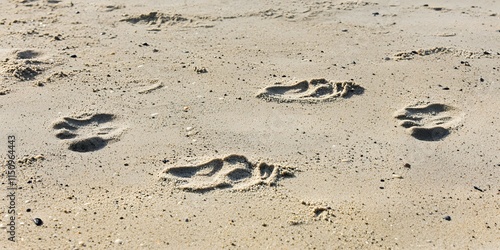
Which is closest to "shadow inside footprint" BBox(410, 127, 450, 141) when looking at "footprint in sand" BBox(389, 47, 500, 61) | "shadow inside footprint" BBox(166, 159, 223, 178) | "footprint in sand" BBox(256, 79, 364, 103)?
"footprint in sand" BBox(256, 79, 364, 103)

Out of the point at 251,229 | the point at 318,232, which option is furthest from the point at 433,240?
the point at 251,229

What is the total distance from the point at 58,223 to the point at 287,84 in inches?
79.0

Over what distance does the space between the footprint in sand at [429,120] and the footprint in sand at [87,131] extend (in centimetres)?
180

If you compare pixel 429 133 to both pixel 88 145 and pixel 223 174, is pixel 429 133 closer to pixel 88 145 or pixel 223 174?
pixel 223 174

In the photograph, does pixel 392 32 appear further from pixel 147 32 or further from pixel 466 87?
pixel 147 32

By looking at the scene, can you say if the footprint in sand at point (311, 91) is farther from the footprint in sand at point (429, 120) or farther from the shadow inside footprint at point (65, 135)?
the shadow inside footprint at point (65, 135)

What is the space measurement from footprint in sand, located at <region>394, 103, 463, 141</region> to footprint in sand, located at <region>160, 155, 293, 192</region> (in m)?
0.95

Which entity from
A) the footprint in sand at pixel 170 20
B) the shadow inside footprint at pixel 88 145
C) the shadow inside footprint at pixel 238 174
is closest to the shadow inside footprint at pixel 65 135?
the shadow inside footprint at pixel 88 145

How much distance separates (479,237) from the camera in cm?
359

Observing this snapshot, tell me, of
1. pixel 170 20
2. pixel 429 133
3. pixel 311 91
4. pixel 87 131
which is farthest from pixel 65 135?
pixel 429 133

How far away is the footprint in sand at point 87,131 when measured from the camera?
14.1ft

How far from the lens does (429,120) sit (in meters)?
4.61

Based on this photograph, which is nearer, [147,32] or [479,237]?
[479,237]

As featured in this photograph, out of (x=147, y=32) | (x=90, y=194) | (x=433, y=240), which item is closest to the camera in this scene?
(x=433, y=240)
